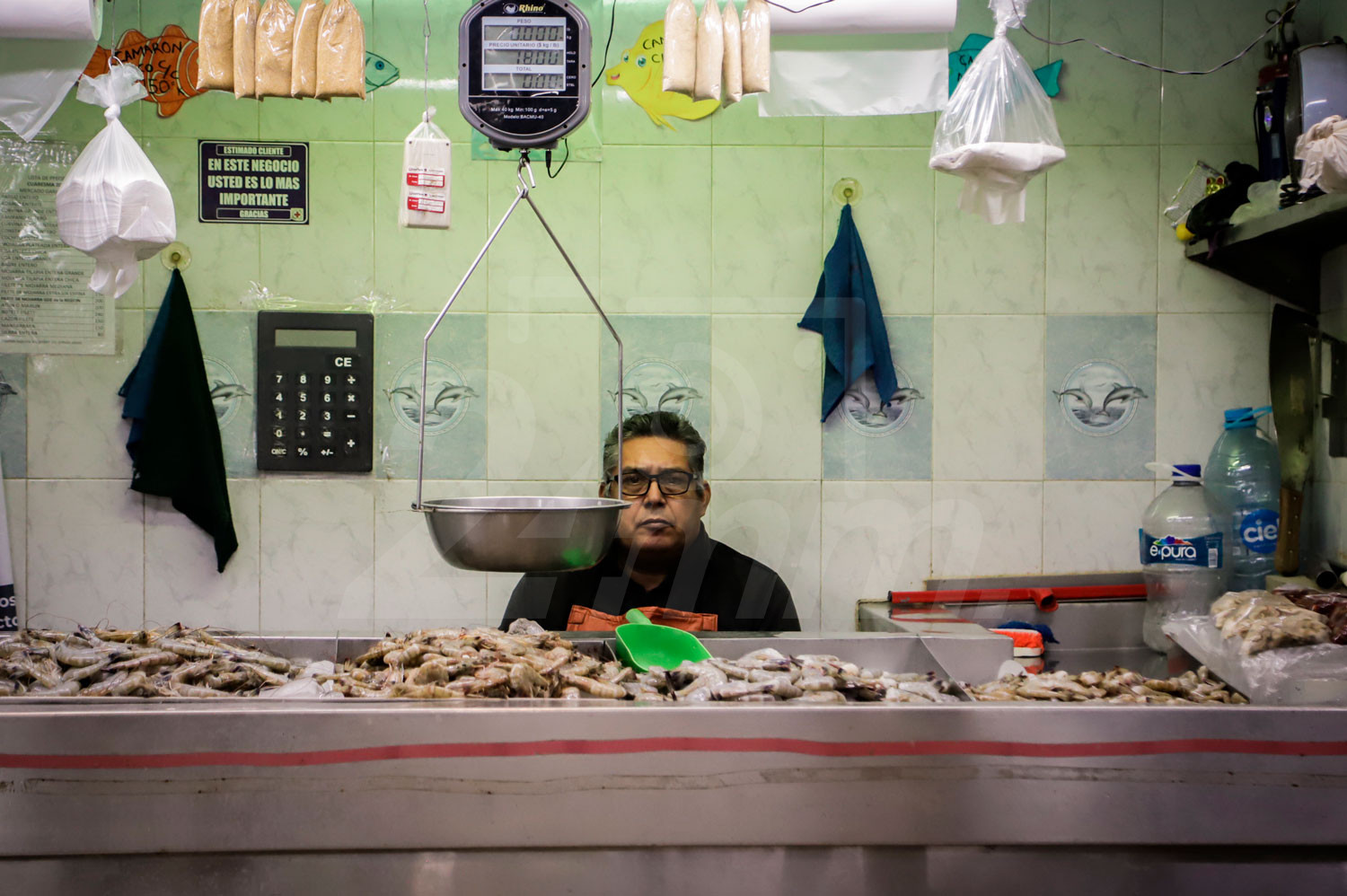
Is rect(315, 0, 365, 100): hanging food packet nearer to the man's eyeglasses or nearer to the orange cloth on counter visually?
the man's eyeglasses

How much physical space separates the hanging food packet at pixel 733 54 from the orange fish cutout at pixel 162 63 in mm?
1630

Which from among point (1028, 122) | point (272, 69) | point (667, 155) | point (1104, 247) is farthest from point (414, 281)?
point (1104, 247)

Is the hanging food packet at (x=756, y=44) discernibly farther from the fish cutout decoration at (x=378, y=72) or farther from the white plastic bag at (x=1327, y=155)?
the fish cutout decoration at (x=378, y=72)

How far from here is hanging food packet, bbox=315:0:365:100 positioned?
1.71 m

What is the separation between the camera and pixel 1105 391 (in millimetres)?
2742

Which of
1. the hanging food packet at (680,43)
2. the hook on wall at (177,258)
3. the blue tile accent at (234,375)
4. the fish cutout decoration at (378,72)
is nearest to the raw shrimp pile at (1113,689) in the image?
the hanging food packet at (680,43)

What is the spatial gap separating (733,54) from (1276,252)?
1.72m

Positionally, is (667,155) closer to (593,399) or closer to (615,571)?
(593,399)

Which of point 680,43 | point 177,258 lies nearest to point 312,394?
point 177,258

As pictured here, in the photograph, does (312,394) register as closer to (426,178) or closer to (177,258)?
(177,258)

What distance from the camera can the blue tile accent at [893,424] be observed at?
2734 millimetres

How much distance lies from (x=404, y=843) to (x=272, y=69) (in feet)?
4.44

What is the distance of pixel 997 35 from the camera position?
5.90 feet

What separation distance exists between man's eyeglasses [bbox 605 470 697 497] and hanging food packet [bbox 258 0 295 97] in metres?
1.28
